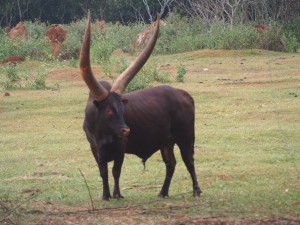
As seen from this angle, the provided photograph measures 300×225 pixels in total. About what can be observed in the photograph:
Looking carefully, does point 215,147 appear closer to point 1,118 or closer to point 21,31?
point 1,118

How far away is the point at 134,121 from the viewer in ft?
30.4

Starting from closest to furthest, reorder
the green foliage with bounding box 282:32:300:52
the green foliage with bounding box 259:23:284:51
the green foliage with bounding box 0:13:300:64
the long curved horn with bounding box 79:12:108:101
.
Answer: the long curved horn with bounding box 79:12:108:101
the green foliage with bounding box 0:13:300:64
the green foliage with bounding box 282:32:300:52
the green foliage with bounding box 259:23:284:51

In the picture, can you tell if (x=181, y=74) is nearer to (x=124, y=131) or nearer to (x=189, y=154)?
(x=189, y=154)

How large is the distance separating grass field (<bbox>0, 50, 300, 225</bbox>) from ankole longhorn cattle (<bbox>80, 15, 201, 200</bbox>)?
46 centimetres

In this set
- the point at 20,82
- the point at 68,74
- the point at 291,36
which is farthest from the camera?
the point at 291,36

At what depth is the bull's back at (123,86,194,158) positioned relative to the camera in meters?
9.26

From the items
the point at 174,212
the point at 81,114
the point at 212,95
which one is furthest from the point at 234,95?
the point at 174,212

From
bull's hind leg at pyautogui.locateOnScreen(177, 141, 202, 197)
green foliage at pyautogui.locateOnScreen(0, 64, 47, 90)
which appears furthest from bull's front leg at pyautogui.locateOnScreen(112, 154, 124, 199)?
green foliage at pyautogui.locateOnScreen(0, 64, 47, 90)

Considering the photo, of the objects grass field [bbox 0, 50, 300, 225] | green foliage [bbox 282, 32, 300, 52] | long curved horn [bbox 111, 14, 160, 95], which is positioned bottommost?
green foliage [bbox 282, 32, 300, 52]

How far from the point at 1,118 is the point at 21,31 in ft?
91.3

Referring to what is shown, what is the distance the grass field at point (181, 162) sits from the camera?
812cm

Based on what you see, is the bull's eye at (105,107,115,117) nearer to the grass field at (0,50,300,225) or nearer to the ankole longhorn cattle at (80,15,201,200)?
the ankole longhorn cattle at (80,15,201,200)

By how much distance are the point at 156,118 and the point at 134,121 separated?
0.80 ft

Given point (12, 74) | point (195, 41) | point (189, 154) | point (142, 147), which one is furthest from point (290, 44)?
point (142, 147)
